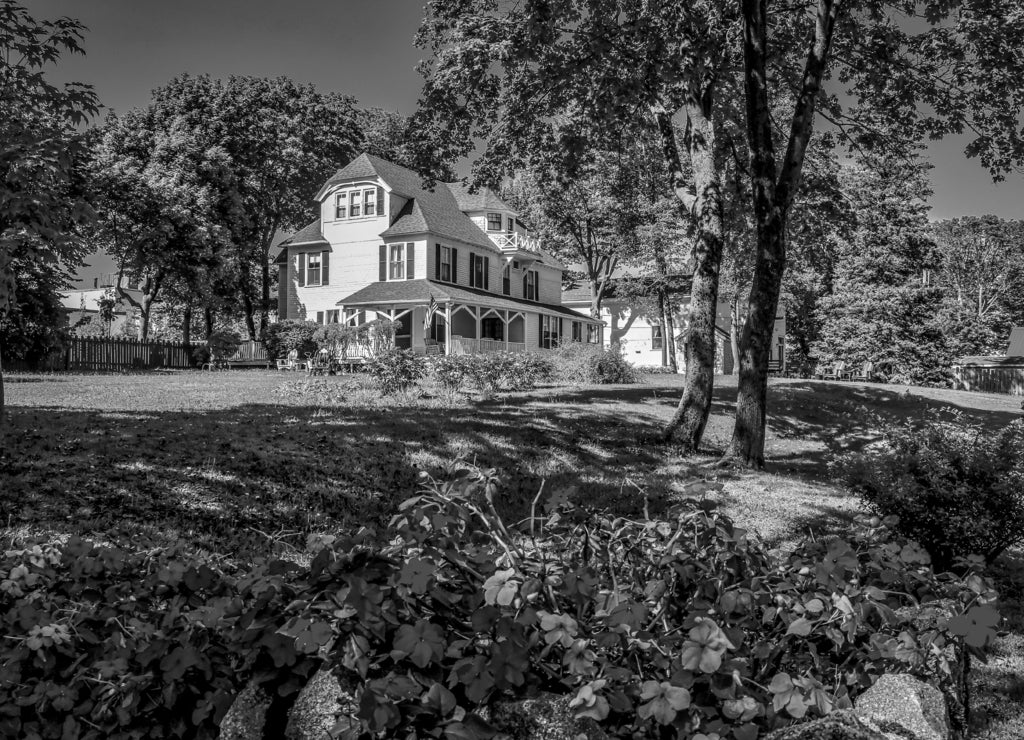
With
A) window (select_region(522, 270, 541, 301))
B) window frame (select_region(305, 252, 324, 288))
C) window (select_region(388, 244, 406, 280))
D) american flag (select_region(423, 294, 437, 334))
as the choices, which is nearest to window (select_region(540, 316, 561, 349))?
window (select_region(522, 270, 541, 301))

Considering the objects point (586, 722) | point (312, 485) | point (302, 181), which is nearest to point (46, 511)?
point (312, 485)

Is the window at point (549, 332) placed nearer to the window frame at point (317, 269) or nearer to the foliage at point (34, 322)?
the window frame at point (317, 269)

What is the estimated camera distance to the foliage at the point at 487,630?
5.89 feet

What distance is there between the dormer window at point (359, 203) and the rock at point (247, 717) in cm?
3699

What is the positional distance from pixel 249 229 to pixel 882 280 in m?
34.9

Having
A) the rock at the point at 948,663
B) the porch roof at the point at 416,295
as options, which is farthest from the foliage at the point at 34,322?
the rock at the point at 948,663

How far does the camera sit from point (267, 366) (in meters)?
34.1

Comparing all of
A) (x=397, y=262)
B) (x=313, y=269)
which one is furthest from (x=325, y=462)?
(x=313, y=269)

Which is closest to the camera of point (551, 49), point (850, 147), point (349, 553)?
point (349, 553)

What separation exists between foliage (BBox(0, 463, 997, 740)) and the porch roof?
3154 centimetres

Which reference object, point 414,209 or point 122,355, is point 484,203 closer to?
point 414,209

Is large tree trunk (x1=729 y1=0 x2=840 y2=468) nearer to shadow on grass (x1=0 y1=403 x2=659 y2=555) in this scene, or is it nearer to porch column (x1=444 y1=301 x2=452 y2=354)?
shadow on grass (x1=0 y1=403 x2=659 y2=555)

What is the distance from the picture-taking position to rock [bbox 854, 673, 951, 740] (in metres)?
1.91

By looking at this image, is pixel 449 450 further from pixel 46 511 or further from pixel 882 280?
pixel 882 280
